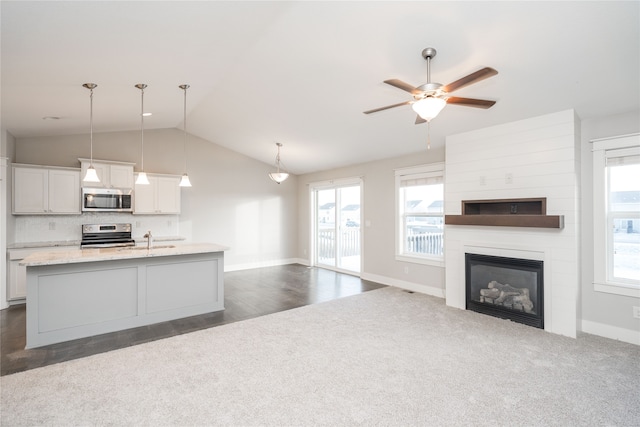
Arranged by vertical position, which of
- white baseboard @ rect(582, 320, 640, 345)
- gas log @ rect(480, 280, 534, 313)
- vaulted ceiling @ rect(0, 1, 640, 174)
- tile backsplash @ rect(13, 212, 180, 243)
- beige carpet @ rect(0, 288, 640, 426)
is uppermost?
vaulted ceiling @ rect(0, 1, 640, 174)

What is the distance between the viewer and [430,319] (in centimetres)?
407

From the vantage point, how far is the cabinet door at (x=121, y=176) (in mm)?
5680

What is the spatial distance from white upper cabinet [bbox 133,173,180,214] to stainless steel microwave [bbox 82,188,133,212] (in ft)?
0.50

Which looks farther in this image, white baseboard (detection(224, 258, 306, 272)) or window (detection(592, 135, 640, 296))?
white baseboard (detection(224, 258, 306, 272))

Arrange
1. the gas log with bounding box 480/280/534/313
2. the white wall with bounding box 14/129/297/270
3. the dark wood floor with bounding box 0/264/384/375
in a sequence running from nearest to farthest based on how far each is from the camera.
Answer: the dark wood floor with bounding box 0/264/384/375 → the gas log with bounding box 480/280/534/313 → the white wall with bounding box 14/129/297/270

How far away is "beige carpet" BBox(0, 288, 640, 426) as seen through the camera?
2174mm

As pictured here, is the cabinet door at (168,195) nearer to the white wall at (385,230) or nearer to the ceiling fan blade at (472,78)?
the white wall at (385,230)

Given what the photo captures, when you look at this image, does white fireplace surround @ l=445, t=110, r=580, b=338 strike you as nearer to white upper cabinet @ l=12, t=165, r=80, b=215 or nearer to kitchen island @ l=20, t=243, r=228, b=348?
kitchen island @ l=20, t=243, r=228, b=348

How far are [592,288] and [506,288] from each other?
2.86ft

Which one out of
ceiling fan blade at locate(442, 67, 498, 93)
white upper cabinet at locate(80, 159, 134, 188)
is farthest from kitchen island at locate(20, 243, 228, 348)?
ceiling fan blade at locate(442, 67, 498, 93)

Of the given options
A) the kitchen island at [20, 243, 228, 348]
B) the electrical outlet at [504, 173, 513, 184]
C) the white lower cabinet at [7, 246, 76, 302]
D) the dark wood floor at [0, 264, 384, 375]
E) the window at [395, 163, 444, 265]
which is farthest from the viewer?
the window at [395, 163, 444, 265]

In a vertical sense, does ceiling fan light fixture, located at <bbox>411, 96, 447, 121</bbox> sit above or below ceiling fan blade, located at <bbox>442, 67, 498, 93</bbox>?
below

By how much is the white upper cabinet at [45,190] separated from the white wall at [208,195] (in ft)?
1.17

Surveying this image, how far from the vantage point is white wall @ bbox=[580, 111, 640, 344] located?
11.1 ft
